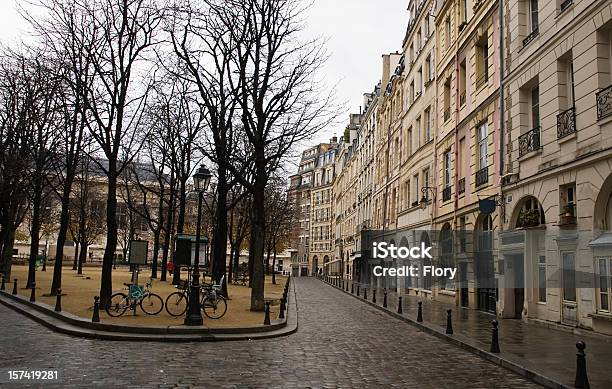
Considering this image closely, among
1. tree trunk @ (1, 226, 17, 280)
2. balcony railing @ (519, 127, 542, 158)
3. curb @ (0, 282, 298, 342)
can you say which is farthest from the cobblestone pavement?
tree trunk @ (1, 226, 17, 280)

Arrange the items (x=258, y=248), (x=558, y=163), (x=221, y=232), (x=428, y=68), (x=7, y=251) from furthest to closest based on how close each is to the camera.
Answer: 1. (x=428, y=68)
2. (x=7, y=251)
3. (x=221, y=232)
4. (x=258, y=248)
5. (x=558, y=163)

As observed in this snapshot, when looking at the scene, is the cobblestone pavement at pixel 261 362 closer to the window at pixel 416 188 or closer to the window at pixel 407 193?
the window at pixel 416 188

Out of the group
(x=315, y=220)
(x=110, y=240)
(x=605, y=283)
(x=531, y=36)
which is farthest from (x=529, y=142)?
(x=315, y=220)

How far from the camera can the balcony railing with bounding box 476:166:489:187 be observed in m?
20.1

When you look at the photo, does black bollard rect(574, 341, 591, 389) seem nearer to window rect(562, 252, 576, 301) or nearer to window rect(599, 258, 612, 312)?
window rect(599, 258, 612, 312)

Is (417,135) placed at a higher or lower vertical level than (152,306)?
higher

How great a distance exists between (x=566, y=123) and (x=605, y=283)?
4261 mm

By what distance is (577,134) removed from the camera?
1375 centimetres

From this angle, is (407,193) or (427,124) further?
(407,193)

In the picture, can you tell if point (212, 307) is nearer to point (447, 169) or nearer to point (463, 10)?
point (447, 169)

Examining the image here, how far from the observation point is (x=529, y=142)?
54.1 ft

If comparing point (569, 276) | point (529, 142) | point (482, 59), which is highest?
point (482, 59)

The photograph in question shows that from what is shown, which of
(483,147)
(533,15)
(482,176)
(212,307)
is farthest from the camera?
(483,147)

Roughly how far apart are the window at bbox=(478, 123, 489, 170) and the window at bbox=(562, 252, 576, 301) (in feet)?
21.5
